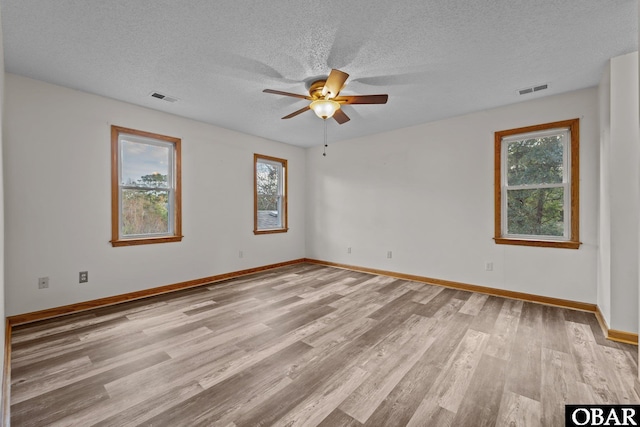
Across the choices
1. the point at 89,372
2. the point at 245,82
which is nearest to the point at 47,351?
the point at 89,372

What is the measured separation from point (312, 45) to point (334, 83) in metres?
0.35

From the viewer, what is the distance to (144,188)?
3869mm

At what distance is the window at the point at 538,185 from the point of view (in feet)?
11.1

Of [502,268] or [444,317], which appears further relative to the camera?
[502,268]

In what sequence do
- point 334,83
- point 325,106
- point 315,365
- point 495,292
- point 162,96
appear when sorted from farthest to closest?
point 495,292 → point 162,96 → point 325,106 → point 334,83 → point 315,365

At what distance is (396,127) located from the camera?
4.74 m

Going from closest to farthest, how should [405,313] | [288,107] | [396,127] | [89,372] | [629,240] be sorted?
[89,372] < [629,240] < [405,313] < [288,107] < [396,127]

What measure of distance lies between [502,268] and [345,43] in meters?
3.57

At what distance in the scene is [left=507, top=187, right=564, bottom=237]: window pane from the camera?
3.50m

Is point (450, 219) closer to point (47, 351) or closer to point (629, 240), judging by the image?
point (629, 240)

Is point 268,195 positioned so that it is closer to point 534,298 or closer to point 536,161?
→ point 536,161

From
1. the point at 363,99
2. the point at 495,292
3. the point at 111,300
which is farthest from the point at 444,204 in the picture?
the point at 111,300

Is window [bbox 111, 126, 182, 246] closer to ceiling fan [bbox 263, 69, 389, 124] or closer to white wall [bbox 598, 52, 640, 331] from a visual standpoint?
ceiling fan [bbox 263, 69, 389, 124]

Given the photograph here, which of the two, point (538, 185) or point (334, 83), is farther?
point (538, 185)
